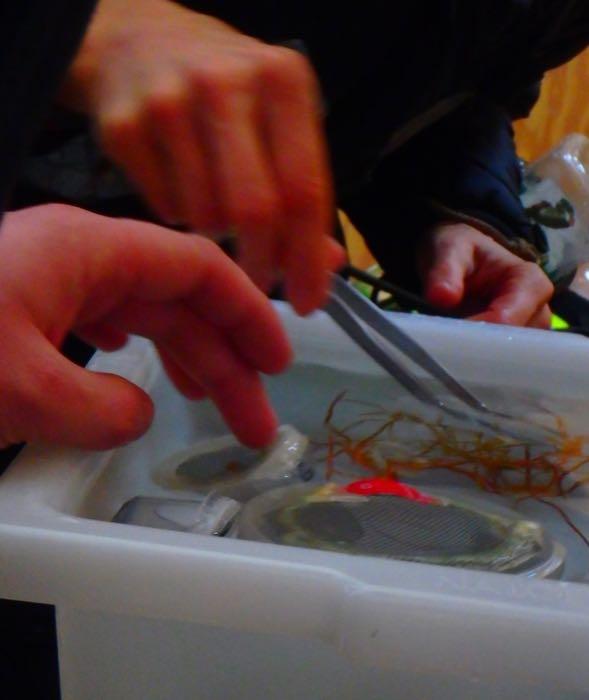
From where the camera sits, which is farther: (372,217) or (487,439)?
(372,217)

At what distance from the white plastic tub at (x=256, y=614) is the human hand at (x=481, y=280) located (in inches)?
10.9

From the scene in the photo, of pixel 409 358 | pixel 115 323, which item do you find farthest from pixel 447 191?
pixel 115 323

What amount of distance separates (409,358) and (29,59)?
299 millimetres

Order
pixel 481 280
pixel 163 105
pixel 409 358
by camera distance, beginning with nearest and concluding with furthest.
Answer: pixel 163 105 → pixel 409 358 → pixel 481 280

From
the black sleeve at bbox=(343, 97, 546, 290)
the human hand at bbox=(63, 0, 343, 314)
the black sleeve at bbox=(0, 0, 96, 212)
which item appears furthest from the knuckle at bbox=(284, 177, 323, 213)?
the black sleeve at bbox=(343, 97, 546, 290)

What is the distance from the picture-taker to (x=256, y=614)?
22 centimetres

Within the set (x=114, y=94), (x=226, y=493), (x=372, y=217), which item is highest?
(x=114, y=94)

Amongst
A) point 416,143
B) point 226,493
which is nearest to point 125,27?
point 226,493

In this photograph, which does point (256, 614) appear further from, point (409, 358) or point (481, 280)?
point (481, 280)

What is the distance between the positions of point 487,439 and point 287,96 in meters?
0.20

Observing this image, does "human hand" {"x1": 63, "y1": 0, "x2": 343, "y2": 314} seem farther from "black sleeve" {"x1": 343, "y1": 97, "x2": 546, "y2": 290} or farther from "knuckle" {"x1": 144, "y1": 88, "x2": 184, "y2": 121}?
"black sleeve" {"x1": 343, "y1": 97, "x2": 546, "y2": 290}

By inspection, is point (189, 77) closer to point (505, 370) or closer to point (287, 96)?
point (287, 96)

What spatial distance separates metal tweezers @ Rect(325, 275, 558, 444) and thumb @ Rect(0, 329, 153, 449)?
5.3 inches

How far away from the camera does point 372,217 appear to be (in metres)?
0.75
